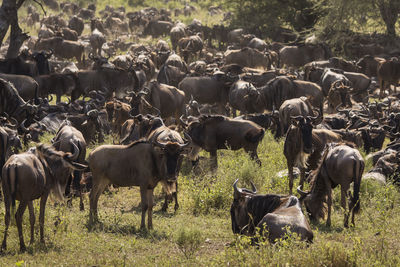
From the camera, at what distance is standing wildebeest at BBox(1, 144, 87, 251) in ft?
24.7

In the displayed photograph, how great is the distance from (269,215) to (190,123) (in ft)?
17.8

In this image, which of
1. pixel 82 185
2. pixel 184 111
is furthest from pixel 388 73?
pixel 82 185

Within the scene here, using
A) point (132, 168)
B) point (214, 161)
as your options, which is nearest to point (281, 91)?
point (214, 161)

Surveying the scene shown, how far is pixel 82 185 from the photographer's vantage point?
11055 millimetres

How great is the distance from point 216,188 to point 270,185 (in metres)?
1.20

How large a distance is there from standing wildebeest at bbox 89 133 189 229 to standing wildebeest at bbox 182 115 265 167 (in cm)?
330

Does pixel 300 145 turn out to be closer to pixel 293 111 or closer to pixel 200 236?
pixel 200 236

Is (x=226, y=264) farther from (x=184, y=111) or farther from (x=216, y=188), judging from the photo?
(x=184, y=111)

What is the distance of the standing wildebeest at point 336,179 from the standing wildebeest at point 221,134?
308 cm

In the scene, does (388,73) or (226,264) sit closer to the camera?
(226,264)

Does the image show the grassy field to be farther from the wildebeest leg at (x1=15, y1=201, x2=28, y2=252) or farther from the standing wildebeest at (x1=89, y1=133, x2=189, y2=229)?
the standing wildebeest at (x1=89, y1=133, x2=189, y2=229)

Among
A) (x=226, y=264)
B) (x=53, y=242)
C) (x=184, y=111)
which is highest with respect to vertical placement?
(x=226, y=264)

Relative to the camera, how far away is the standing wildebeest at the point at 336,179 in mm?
8852

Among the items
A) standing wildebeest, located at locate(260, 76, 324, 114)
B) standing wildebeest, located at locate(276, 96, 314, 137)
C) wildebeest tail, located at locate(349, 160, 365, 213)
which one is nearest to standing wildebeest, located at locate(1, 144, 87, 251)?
wildebeest tail, located at locate(349, 160, 365, 213)
